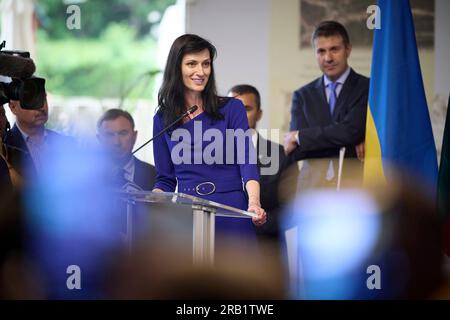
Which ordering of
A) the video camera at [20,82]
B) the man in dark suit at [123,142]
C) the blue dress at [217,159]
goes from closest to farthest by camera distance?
the video camera at [20,82]
the blue dress at [217,159]
the man in dark suit at [123,142]

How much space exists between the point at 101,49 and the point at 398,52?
460 inches

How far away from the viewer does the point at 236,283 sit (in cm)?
272

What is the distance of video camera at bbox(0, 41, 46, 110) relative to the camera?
398 cm

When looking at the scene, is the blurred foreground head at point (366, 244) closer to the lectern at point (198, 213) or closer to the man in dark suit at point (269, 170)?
the man in dark suit at point (269, 170)

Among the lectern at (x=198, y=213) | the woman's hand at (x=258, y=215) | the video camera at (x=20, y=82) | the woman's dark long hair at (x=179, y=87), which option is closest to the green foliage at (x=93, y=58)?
the woman's dark long hair at (x=179, y=87)

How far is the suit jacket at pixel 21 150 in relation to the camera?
4.89 metres

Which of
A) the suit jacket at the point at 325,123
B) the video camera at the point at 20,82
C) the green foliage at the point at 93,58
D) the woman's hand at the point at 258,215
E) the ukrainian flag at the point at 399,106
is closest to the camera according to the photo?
the woman's hand at the point at 258,215

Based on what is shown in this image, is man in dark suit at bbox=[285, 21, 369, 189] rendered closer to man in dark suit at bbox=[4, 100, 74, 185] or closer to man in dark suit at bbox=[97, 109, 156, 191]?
man in dark suit at bbox=[97, 109, 156, 191]

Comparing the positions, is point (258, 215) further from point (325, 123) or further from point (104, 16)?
point (104, 16)

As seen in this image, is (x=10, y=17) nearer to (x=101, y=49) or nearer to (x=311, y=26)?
(x=311, y=26)

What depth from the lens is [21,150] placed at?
5.07 meters

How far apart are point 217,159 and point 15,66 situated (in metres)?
1.00

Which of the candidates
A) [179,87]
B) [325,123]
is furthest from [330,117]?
[179,87]
